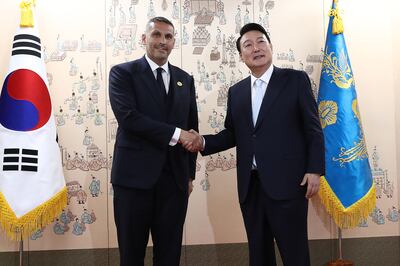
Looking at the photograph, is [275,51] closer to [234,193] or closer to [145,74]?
[234,193]

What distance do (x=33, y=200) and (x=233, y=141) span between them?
1.43 metres

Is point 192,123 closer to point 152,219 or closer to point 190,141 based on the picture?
point 190,141

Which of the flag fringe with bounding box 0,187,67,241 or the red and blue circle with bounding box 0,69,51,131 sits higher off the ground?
the red and blue circle with bounding box 0,69,51,131

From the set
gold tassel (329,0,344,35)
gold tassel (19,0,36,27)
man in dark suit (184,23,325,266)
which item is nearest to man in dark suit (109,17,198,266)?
man in dark suit (184,23,325,266)

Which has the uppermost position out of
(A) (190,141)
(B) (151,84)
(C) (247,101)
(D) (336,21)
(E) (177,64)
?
(D) (336,21)

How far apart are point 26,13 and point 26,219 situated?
1.46 metres

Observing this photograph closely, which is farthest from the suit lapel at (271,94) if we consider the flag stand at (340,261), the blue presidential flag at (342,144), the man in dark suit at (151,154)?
the flag stand at (340,261)

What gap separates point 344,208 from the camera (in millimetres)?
2975

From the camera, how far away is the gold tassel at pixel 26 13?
2.84 m

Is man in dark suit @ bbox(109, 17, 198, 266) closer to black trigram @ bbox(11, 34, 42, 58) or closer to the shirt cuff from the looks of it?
the shirt cuff

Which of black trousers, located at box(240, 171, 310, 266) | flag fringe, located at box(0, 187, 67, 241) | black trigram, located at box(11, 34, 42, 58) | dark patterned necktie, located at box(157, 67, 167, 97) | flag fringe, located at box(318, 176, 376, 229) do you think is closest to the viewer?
black trousers, located at box(240, 171, 310, 266)

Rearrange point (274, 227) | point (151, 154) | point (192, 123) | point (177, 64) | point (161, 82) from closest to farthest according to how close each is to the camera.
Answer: point (274, 227), point (151, 154), point (161, 82), point (192, 123), point (177, 64)

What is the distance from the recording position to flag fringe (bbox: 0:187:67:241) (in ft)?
8.70

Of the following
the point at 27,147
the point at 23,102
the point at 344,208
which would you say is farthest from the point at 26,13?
the point at 344,208
